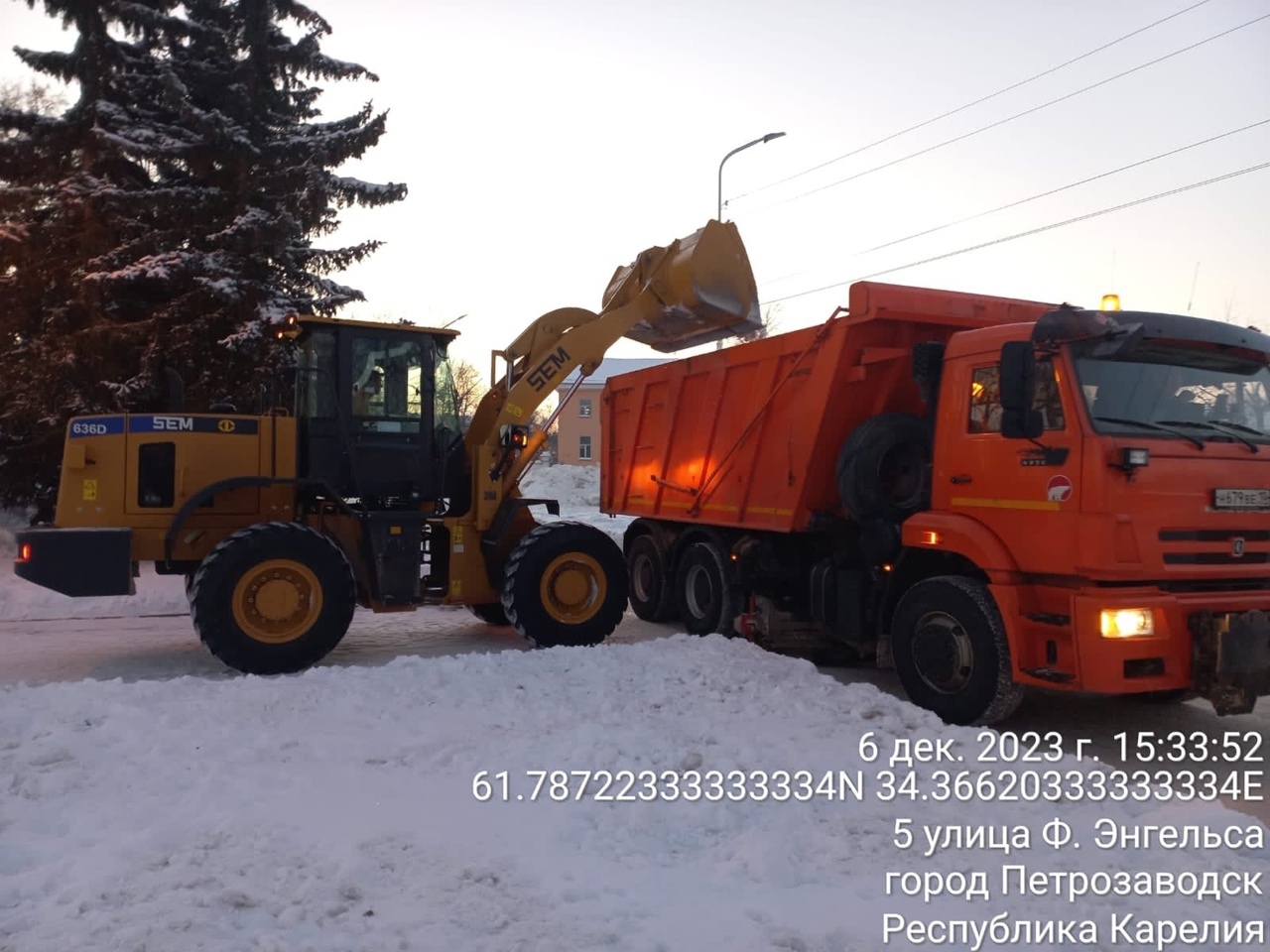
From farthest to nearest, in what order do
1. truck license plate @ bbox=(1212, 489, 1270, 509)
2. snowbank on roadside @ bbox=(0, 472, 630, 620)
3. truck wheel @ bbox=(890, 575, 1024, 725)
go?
snowbank on roadside @ bbox=(0, 472, 630, 620) < truck wheel @ bbox=(890, 575, 1024, 725) < truck license plate @ bbox=(1212, 489, 1270, 509)

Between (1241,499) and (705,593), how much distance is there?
5456mm

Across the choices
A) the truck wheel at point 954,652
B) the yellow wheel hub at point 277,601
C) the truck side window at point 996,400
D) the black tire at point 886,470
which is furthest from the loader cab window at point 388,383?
the truck side window at point 996,400

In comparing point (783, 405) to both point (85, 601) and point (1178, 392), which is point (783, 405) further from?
point (85, 601)

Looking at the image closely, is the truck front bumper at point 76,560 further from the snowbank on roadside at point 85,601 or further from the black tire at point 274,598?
the snowbank on roadside at point 85,601

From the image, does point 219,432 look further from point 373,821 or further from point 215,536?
point 373,821

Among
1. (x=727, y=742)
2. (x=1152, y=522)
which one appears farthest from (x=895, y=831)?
(x=1152, y=522)

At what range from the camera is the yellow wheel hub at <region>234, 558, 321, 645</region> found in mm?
8586

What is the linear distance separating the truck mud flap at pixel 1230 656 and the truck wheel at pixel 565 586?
5.37 m

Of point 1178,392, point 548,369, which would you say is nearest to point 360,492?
point 548,369

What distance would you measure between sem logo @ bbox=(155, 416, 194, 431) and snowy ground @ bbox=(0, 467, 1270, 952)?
282 cm

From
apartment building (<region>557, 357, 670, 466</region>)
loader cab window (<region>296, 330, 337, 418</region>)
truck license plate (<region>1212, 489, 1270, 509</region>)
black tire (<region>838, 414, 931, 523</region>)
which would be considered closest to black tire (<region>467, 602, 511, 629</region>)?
loader cab window (<region>296, 330, 337, 418</region>)

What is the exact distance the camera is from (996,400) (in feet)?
23.1

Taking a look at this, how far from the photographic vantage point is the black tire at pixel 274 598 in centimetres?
844

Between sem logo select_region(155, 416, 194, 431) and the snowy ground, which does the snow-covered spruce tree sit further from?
the snowy ground
